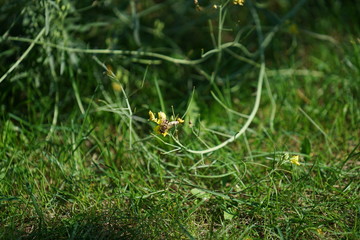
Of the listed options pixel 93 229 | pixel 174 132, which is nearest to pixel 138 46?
pixel 174 132

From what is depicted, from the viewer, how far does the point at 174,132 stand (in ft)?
4.40

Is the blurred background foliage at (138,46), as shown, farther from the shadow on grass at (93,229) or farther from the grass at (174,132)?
the shadow on grass at (93,229)

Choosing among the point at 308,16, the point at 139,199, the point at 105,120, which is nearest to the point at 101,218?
the point at 139,199

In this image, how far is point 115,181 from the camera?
156 centimetres

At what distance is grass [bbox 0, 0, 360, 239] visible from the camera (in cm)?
140

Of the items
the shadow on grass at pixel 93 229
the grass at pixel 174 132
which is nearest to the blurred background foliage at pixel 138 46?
the grass at pixel 174 132

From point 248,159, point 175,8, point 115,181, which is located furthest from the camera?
point 175,8

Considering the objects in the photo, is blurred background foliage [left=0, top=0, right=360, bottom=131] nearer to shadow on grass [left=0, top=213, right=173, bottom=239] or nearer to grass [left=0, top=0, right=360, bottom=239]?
grass [left=0, top=0, right=360, bottom=239]

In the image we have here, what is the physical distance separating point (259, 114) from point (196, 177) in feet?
1.97

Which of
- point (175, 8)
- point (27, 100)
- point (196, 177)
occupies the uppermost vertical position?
point (175, 8)

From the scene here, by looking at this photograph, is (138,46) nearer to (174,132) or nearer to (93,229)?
(174,132)

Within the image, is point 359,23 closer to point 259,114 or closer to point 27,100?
point 259,114

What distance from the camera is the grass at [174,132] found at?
1404 millimetres

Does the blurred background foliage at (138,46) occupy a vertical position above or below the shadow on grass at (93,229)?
above
